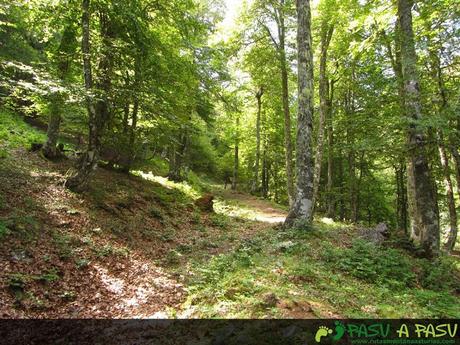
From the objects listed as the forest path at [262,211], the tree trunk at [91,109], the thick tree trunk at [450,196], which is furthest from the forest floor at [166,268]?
the thick tree trunk at [450,196]

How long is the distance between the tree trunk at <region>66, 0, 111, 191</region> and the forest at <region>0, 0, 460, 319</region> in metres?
0.05

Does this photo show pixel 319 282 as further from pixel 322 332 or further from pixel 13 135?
pixel 13 135

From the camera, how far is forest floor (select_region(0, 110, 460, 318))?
19.4ft

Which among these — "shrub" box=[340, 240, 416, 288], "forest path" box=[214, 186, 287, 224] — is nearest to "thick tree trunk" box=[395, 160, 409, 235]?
"forest path" box=[214, 186, 287, 224]

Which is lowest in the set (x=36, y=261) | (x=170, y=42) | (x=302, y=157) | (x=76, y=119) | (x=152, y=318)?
(x=152, y=318)

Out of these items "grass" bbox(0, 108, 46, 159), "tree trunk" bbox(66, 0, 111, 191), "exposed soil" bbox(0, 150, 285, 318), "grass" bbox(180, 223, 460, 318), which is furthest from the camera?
"grass" bbox(0, 108, 46, 159)

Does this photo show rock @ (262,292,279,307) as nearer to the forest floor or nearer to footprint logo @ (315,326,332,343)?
the forest floor

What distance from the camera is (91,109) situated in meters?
10.7

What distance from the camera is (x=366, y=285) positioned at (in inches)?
283

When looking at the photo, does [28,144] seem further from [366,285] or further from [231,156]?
[231,156]

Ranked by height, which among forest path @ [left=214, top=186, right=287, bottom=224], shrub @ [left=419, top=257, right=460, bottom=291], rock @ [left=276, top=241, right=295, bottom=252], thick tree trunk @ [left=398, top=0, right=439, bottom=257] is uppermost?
thick tree trunk @ [left=398, top=0, right=439, bottom=257]

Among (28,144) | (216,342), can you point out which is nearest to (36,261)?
(216,342)

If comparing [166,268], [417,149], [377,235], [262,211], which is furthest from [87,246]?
[262,211]

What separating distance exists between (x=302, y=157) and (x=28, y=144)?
12471 mm
